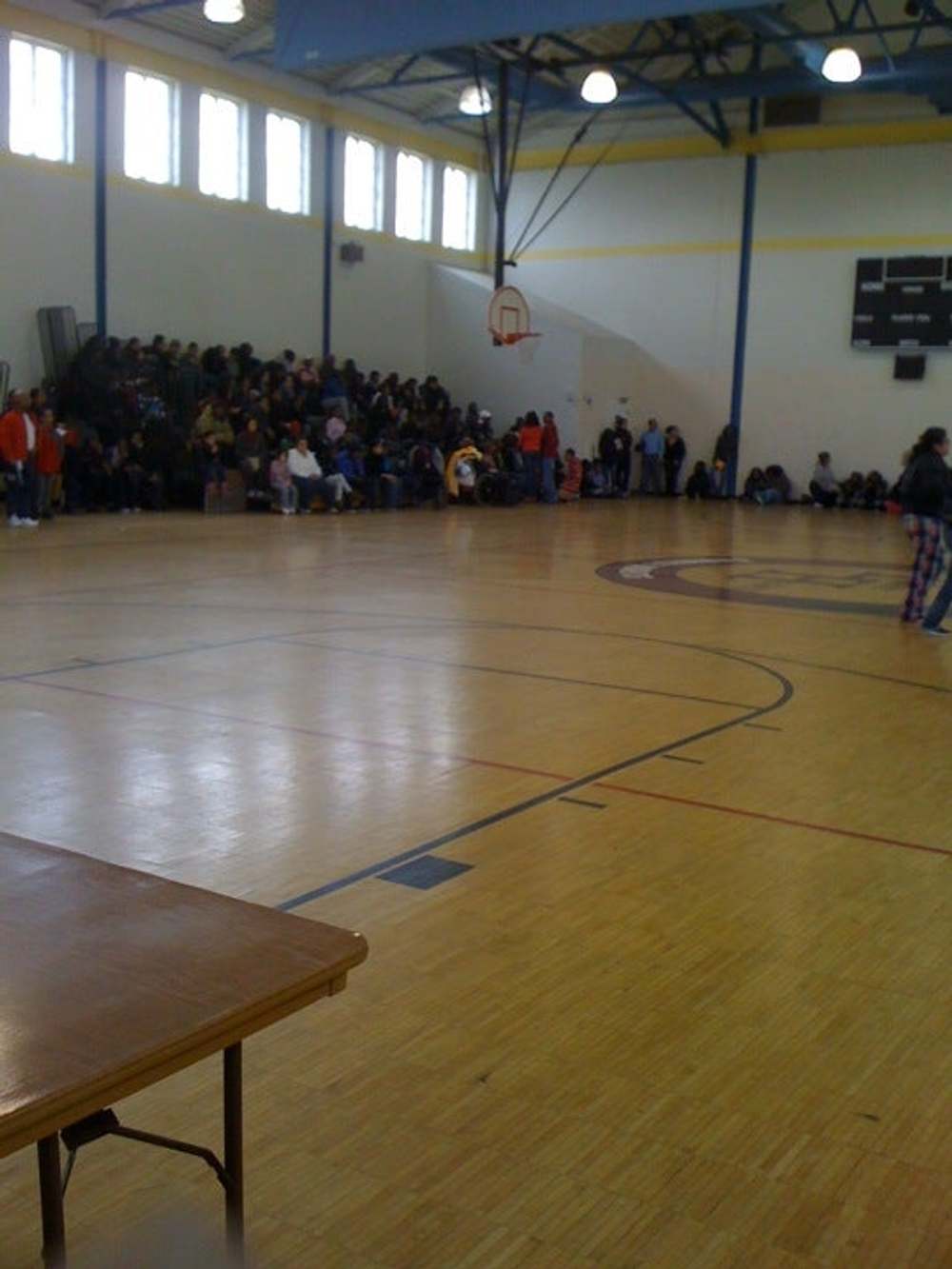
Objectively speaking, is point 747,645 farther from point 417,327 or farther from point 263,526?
point 417,327

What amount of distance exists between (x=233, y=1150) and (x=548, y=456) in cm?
2280

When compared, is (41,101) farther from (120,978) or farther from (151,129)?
(120,978)

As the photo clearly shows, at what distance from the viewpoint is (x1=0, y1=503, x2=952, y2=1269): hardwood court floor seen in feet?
8.67

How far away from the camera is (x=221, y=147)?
2253 cm

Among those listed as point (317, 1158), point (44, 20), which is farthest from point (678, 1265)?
point (44, 20)

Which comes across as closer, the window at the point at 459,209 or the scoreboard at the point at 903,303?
the scoreboard at the point at 903,303

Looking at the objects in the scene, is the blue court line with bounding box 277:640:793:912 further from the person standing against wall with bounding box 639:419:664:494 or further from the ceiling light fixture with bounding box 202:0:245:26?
the person standing against wall with bounding box 639:419:664:494

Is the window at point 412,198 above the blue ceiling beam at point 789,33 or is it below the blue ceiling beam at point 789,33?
below

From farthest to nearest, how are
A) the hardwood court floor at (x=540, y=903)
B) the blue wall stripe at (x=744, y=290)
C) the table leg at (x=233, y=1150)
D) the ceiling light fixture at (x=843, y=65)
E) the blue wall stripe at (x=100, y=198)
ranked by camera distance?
the blue wall stripe at (x=744, y=290) → the blue wall stripe at (x=100, y=198) → the ceiling light fixture at (x=843, y=65) → the hardwood court floor at (x=540, y=903) → the table leg at (x=233, y=1150)

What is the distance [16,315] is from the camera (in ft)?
63.9

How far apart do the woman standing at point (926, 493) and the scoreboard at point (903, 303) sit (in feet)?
52.3

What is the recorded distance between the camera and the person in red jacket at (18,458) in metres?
15.9

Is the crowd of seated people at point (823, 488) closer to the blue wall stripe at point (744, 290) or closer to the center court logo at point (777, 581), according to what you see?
the blue wall stripe at point (744, 290)

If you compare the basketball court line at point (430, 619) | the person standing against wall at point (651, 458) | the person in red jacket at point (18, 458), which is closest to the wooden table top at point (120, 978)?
the basketball court line at point (430, 619)
